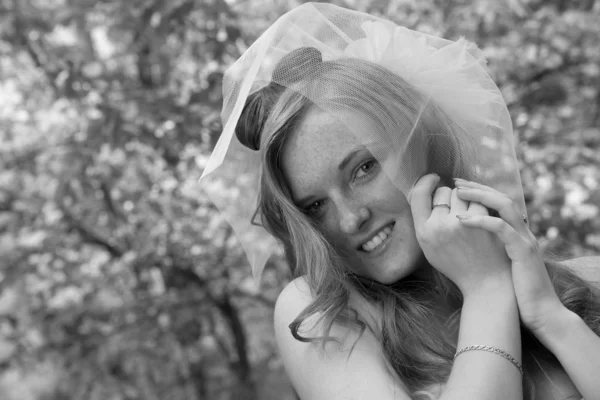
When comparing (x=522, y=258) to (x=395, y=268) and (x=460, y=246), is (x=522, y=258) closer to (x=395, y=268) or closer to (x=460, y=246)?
(x=460, y=246)

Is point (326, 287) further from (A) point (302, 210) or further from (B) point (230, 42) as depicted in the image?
(B) point (230, 42)

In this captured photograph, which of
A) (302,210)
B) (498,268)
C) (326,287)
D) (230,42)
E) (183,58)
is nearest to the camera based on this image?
(498,268)

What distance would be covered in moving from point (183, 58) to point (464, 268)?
2.67 metres

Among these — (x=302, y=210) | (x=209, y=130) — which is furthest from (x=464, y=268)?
(x=209, y=130)

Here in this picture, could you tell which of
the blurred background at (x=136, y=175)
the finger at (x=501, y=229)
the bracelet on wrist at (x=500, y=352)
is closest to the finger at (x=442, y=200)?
the finger at (x=501, y=229)

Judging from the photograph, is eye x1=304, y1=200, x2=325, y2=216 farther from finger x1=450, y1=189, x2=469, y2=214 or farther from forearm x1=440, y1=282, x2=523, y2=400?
forearm x1=440, y1=282, x2=523, y2=400

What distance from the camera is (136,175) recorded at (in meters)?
3.81

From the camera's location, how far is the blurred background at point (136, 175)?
3336mm

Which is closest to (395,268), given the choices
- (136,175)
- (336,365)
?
(336,365)

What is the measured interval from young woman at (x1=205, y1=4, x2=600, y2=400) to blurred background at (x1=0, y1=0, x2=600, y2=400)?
60.5 inches

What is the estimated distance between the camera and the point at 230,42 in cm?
304

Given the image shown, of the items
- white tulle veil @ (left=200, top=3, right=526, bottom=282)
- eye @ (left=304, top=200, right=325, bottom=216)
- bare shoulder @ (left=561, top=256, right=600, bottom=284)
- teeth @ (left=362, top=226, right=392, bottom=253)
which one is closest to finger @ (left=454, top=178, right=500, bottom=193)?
white tulle veil @ (left=200, top=3, right=526, bottom=282)

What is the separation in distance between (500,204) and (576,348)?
1.07 ft

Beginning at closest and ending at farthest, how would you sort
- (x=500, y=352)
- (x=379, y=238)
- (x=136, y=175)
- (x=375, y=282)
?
(x=500, y=352)
(x=379, y=238)
(x=375, y=282)
(x=136, y=175)
